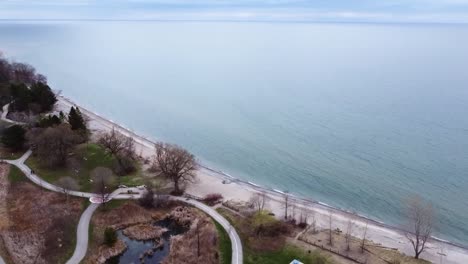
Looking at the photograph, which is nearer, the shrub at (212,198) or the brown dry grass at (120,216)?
the brown dry grass at (120,216)

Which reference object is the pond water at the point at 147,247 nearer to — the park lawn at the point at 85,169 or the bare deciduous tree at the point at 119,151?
the park lawn at the point at 85,169

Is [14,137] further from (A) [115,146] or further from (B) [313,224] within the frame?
(B) [313,224]

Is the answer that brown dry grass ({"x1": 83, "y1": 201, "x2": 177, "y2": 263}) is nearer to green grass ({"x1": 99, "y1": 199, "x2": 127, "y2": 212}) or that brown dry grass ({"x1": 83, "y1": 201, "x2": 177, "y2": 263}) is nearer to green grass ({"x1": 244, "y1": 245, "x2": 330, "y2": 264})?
green grass ({"x1": 99, "y1": 199, "x2": 127, "y2": 212})

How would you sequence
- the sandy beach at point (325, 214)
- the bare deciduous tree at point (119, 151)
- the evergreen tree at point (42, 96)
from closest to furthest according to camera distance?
the sandy beach at point (325, 214), the bare deciduous tree at point (119, 151), the evergreen tree at point (42, 96)

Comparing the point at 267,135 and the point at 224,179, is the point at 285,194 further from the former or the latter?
the point at 267,135

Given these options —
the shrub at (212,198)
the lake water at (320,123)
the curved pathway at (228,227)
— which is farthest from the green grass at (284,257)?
the lake water at (320,123)

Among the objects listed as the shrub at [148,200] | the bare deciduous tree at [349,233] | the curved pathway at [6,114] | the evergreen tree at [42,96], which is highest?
the evergreen tree at [42,96]
